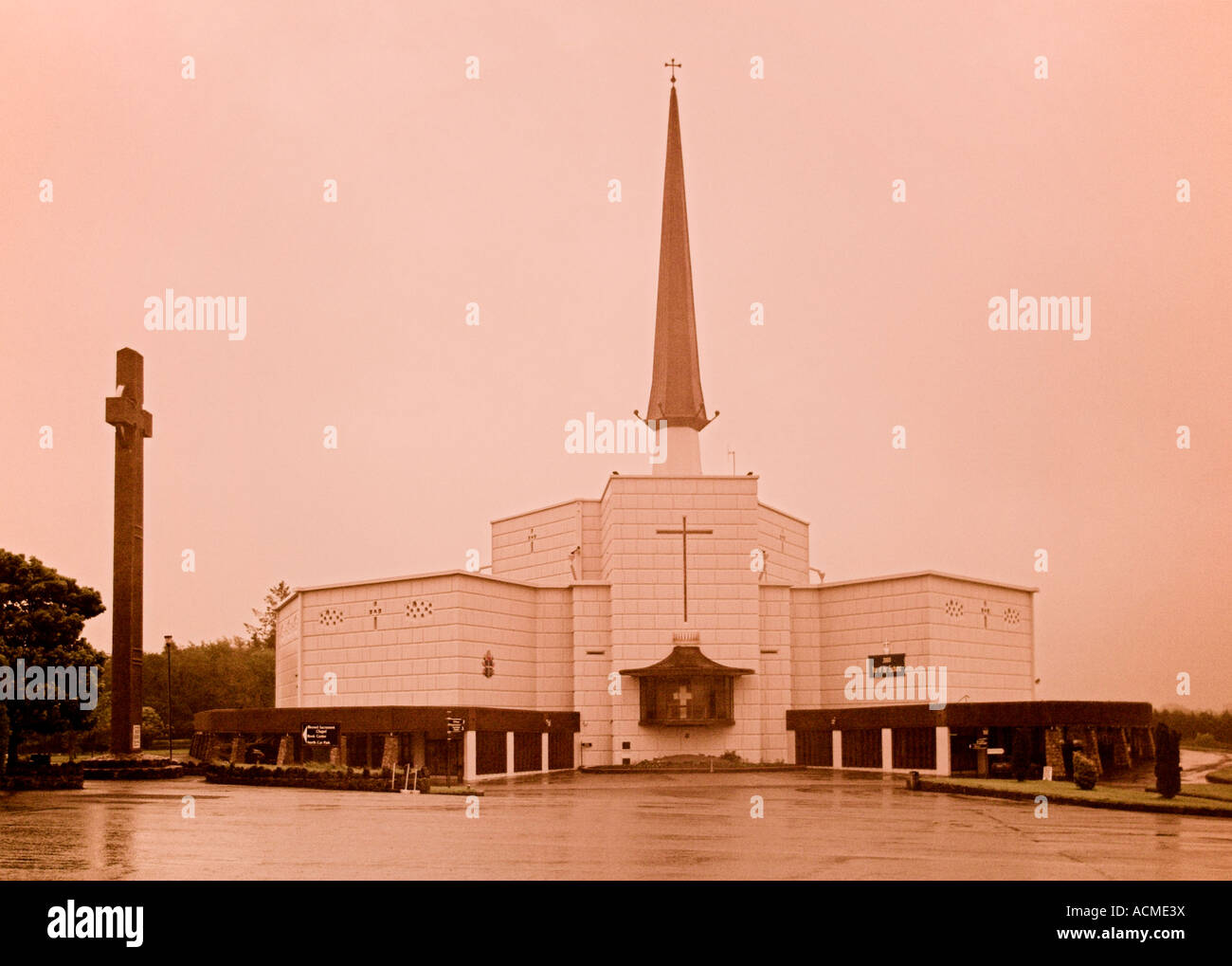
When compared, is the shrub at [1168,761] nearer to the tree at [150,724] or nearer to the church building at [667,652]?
the church building at [667,652]

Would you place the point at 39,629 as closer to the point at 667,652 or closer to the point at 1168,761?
the point at 667,652

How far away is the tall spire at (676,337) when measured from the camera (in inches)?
3302

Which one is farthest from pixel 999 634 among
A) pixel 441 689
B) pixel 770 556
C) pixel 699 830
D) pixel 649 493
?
pixel 699 830

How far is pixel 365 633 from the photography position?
71312mm

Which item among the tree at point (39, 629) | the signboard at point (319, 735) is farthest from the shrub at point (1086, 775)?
the tree at point (39, 629)

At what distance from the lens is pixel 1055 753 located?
173 ft

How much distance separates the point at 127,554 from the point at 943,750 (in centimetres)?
3864

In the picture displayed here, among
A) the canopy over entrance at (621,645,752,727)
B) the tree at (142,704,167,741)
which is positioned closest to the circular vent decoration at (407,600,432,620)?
the canopy over entrance at (621,645,752,727)

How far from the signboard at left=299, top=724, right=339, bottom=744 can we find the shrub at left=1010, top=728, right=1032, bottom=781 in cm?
2877

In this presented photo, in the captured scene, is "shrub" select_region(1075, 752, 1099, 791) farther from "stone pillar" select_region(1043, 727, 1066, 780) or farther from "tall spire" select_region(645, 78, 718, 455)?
"tall spire" select_region(645, 78, 718, 455)

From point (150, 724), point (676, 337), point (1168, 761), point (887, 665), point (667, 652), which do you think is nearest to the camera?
point (1168, 761)

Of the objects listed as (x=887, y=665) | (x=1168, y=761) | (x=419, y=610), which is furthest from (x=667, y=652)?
(x=1168, y=761)

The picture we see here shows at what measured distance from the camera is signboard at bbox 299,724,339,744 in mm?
54250
